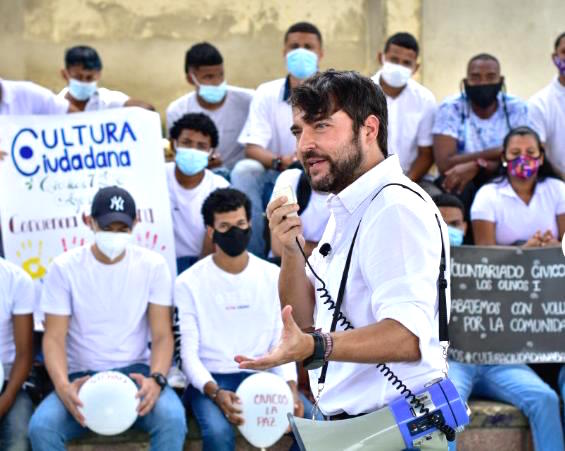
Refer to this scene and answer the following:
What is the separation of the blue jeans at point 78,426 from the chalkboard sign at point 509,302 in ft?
6.60

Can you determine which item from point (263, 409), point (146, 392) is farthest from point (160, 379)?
point (263, 409)

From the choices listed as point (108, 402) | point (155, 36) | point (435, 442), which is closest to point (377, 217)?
point (435, 442)

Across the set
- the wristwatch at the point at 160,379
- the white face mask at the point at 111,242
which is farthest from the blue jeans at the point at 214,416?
the white face mask at the point at 111,242

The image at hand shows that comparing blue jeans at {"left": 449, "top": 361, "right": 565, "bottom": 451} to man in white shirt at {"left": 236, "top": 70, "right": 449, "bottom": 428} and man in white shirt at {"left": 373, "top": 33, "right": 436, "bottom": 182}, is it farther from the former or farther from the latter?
man in white shirt at {"left": 236, "top": 70, "right": 449, "bottom": 428}

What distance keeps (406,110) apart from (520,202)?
1.37 meters

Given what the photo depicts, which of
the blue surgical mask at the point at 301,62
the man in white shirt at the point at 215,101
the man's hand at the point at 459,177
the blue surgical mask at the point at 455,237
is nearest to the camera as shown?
the blue surgical mask at the point at 455,237

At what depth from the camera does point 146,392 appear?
6887mm

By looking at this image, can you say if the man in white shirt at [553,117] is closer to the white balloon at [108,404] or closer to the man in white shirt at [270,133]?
the man in white shirt at [270,133]

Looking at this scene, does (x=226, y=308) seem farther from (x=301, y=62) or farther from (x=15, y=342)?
(x=301, y=62)

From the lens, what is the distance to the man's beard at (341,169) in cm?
370

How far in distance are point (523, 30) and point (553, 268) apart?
15.5 ft

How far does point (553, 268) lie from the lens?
26.2 feet

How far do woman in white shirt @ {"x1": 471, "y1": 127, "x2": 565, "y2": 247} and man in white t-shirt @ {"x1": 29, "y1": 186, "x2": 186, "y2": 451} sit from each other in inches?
94.3

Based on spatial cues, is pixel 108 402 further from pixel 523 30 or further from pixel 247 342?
pixel 523 30
